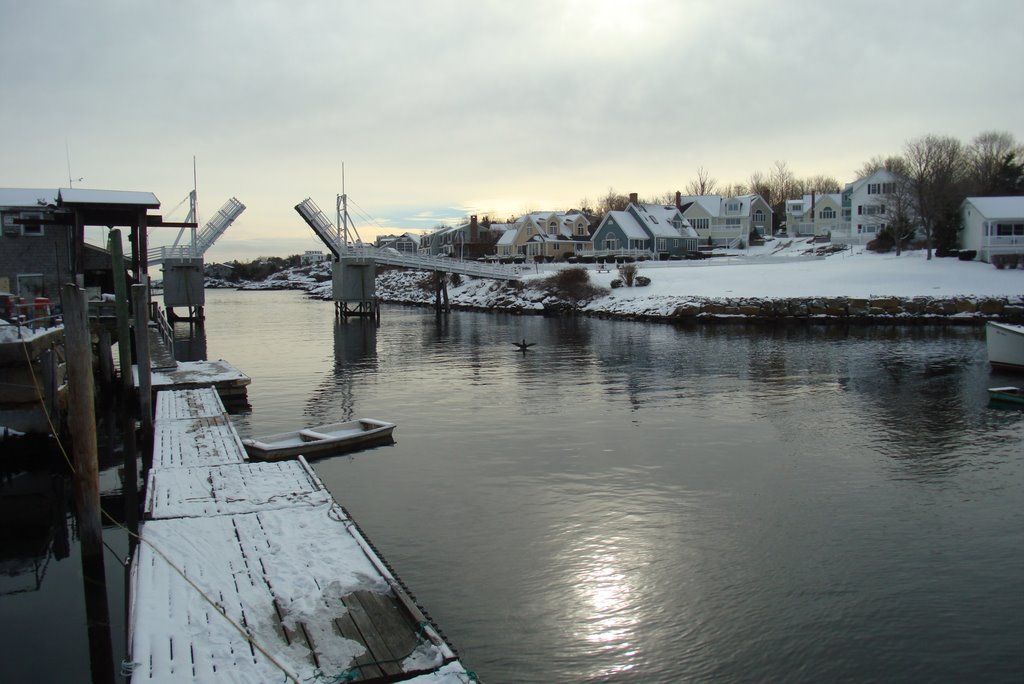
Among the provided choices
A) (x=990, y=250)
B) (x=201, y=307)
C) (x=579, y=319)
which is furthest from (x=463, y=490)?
(x=990, y=250)

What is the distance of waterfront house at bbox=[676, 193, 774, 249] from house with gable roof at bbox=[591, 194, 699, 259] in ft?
24.6

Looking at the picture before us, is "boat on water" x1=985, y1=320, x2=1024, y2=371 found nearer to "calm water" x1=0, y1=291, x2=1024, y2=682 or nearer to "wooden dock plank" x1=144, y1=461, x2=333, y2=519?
"calm water" x1=0, y1=291, x2=1024, y2=682

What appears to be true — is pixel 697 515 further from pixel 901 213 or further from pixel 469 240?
pixel 469 240

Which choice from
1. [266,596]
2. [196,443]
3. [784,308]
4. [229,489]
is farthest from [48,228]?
[784,308]

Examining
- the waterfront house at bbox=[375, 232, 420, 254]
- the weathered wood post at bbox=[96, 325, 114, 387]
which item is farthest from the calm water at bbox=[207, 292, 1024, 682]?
the waterfront house at bbox=[375, 232, 420, 254]

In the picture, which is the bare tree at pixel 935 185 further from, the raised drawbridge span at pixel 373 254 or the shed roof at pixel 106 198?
the shed roof at pixel 106 198

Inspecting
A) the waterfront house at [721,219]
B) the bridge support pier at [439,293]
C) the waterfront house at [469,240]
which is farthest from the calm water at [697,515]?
the waterfront house at [469,240]

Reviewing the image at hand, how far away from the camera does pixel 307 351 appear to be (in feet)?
139

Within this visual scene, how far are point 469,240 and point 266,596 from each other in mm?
112566

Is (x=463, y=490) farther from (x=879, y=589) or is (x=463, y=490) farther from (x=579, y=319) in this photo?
(x=579, y=319)

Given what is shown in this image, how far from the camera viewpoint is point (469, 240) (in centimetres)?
12006

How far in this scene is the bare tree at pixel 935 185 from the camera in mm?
71000

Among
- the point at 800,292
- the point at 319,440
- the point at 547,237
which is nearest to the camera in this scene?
the point at 319,440

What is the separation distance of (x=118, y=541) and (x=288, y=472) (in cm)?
313
